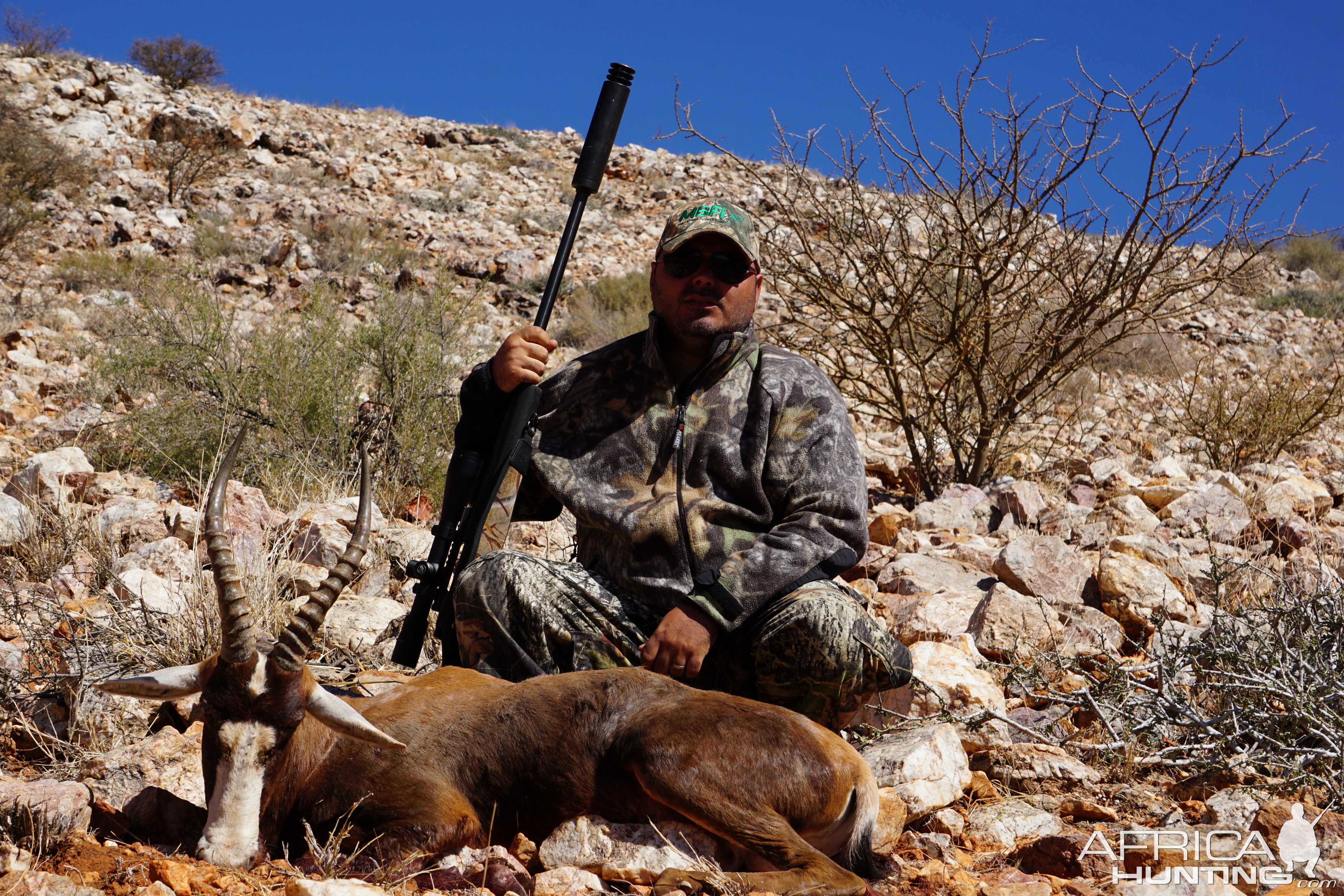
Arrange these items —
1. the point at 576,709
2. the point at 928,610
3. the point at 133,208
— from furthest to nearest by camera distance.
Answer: the point at 133,208 → the point at 928,610 → the point at 576,709

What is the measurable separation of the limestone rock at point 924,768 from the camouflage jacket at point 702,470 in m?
0.59

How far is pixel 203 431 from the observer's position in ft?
21.7

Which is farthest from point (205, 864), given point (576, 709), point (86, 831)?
point (576, 709)

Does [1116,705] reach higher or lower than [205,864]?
higher

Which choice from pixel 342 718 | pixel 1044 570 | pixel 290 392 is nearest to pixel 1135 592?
pixel 1044 570

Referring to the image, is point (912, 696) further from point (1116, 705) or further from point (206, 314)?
point (206, 314)

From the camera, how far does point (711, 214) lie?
3701 mm

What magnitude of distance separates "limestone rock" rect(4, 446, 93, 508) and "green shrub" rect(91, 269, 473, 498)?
0.55 m

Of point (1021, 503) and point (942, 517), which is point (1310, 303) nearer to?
point (1021, 503)

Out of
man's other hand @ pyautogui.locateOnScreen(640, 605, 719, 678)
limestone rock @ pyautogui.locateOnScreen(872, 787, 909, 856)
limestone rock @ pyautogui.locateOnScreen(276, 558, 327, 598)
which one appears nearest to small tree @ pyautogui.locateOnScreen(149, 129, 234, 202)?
limestone rock @ pyautogui.locateOnScreen(276, 558, 327, 598)

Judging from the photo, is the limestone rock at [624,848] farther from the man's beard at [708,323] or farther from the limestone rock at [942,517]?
the limestone rock at [942,517]

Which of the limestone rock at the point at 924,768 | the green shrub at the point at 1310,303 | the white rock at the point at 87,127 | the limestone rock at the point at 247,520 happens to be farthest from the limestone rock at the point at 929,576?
the white rock at the point at 87,127

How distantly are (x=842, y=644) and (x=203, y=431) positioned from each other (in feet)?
16.5

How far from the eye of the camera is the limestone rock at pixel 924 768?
299cm
